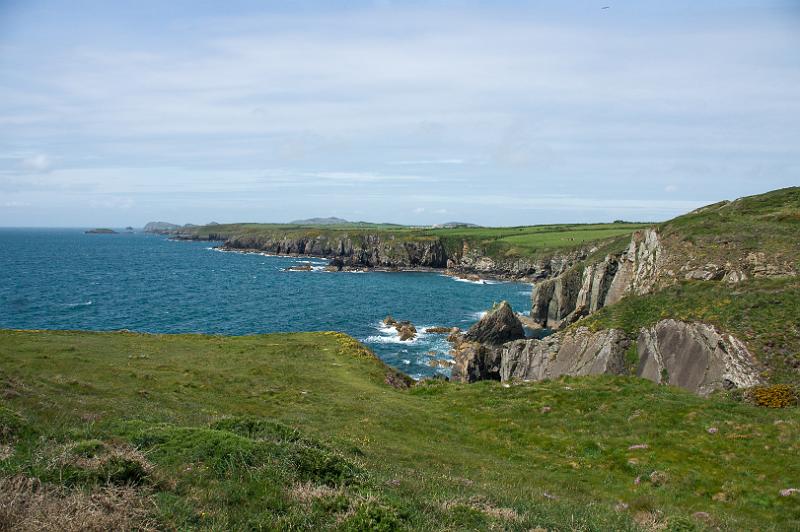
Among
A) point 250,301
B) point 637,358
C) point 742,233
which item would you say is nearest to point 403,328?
point 250,301

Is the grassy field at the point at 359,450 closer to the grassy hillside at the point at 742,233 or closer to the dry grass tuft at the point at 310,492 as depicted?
the dry grass tuft at the point at 310,492

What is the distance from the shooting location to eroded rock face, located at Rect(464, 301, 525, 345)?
77250mm

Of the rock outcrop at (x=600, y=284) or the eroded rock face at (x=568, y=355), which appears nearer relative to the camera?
the eroded rock face at (x=568, y=355)

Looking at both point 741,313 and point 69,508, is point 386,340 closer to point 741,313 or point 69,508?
point 741,313

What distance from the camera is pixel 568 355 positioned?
47.8 meters

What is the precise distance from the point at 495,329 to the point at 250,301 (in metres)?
60.0

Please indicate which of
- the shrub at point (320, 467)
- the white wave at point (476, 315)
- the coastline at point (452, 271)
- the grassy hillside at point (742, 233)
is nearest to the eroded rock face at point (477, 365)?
the grassy hillside at point (742, 233)

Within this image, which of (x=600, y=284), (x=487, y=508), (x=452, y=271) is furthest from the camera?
(x=452, y=271)

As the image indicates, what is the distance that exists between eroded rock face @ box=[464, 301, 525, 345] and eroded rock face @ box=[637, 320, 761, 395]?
3462 cm

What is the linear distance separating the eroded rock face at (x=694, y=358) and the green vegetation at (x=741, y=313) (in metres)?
0.90

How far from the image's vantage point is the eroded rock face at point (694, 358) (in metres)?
34.1

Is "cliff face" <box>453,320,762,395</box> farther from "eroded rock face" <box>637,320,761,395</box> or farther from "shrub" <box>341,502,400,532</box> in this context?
"shrub" <box>341,502,400,532</box>

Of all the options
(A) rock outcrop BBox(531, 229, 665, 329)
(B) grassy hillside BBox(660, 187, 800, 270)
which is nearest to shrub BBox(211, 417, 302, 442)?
(A) rock outcrop BBox(531, 229, 665, 329)

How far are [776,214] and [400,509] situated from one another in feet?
230
